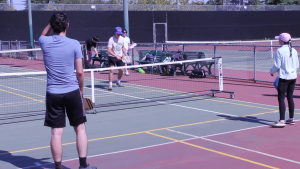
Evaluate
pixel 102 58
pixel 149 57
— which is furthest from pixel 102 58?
pixel 149 57

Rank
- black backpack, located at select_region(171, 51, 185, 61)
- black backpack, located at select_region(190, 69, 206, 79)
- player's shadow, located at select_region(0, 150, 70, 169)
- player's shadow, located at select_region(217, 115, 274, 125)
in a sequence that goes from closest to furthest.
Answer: player's shadow, located at select_region(0, 150, 70, 169), player's shadow, located at select_region(217, 115, 274, 125), black backpack, located at select_region(190, 69, 206, 79), black backpack, located at select_region(171, 51, 185, 61)

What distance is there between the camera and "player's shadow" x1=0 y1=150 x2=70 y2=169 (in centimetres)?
559

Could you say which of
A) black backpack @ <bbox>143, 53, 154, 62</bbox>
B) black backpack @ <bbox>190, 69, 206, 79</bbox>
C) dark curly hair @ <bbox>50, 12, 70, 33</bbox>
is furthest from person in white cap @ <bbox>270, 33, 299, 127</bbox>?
black backpack @ <bbox>143, 53, 154, 62</bbox>

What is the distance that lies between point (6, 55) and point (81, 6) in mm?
→ 10331

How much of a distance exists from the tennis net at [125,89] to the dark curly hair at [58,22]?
12.2 ft

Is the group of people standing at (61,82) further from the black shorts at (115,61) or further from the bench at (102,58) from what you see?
the bench at (102,58)

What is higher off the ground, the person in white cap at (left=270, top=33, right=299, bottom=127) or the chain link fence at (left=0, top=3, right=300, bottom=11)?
the chain link fence at (left=0, top=3, right=300, bottom=11)

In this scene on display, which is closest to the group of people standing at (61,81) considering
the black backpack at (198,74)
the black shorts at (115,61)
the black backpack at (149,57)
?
the black shorts at (115,61)

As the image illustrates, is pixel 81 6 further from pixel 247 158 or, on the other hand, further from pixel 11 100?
pixel 247 158

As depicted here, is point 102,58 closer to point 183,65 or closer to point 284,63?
point 183,65

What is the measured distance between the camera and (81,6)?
38.9 meters

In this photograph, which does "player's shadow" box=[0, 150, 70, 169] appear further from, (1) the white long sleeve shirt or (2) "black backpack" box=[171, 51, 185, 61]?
(2) "black backpack" box=[171, 51, 185, 61]

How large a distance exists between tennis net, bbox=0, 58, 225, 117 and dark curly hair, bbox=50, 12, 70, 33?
12.2 feet

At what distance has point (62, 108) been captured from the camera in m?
4.77
